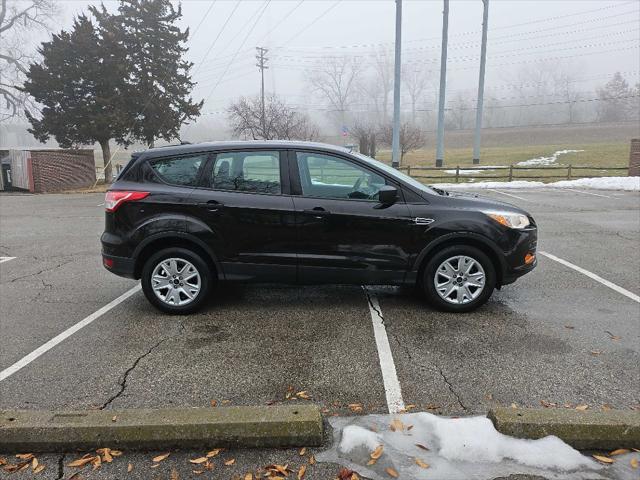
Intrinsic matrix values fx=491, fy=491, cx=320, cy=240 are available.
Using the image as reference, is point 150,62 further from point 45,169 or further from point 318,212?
point 318,212

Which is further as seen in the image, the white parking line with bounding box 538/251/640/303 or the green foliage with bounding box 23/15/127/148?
the green foliage with bounding box 23/15/127/148

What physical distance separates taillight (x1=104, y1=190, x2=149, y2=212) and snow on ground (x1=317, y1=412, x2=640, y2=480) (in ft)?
10.3

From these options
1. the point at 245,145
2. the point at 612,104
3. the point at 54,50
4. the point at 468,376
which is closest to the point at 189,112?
the point at 54,50

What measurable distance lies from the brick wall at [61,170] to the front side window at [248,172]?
816 inches

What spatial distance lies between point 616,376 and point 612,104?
85.7 metres

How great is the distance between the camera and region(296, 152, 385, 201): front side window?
4961 mm

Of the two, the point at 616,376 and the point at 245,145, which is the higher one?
the point at 245,145

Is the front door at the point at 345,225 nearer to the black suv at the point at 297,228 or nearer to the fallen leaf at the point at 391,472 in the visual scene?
the black suv at the point at 297,228

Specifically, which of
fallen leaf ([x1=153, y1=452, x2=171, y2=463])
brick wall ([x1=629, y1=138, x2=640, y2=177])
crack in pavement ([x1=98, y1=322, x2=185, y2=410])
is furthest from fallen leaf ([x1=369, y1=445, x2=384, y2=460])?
brick wall ([x1=629, y1=138, x2=640, y2=177])

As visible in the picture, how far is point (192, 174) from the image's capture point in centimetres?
505

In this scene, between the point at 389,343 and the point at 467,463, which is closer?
the point at 467,463

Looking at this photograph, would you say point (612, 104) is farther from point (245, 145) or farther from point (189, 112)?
point (245, 145)

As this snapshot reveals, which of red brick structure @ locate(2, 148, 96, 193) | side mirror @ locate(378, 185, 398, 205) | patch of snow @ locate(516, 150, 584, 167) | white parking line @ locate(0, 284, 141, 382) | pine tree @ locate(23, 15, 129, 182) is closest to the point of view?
white parking line @ locate(0, 284, 141, 382)

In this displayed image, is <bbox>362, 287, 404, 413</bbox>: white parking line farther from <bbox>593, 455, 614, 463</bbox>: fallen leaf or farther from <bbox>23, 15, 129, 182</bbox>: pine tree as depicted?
<bbox>23, 15, 129, 182</bbox>: pine tree
